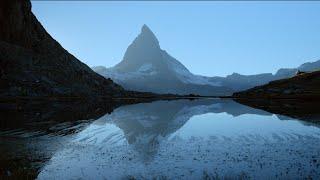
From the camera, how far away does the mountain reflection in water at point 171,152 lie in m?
31.5

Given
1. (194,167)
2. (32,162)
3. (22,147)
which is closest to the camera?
(194,167)

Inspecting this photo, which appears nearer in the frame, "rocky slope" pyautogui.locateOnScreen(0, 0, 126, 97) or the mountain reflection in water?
the mountain reflection in water

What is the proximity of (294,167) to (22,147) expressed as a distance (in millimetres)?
29304

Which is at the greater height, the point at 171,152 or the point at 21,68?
the point at 21,68

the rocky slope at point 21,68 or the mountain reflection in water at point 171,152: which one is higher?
the rocky slope at point 21,68

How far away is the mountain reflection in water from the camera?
3145 cm

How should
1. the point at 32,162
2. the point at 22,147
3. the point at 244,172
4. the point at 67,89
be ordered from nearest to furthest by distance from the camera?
the point at 244,172, the point at 32,162, the point at 22,147, the point at 67,89

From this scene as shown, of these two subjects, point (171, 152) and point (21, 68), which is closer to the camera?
point (171, 152)

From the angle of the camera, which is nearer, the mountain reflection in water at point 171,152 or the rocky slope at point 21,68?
the mountain reflection in water at point 171,152

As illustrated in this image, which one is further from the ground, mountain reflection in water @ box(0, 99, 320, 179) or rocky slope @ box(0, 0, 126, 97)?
rocky slope @ box(0, 0, 126, 97)

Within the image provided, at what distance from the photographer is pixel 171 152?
134 ft

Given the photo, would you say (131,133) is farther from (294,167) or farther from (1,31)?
(1,31)

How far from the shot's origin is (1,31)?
190 metres

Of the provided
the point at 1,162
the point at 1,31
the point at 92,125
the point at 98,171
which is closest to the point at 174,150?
the point at 98,171
